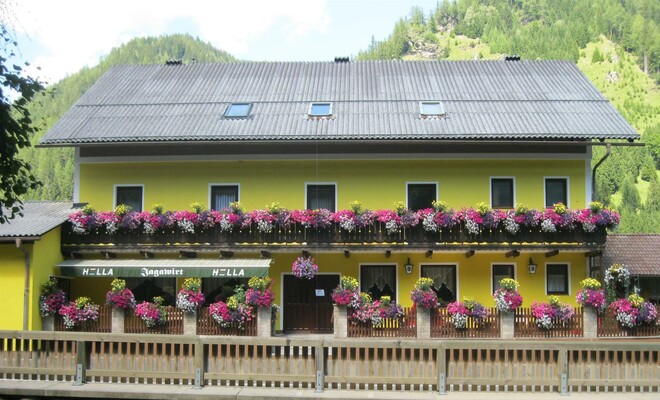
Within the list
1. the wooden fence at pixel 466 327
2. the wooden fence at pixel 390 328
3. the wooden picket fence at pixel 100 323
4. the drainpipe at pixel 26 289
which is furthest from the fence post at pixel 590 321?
the drainpipe at pixel 26 289

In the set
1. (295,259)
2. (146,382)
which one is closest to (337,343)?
(146,382)

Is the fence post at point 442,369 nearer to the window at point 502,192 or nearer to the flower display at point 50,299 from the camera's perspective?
the window at point 502,192

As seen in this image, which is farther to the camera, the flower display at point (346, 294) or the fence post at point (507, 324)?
the fence post at point (507, 324)

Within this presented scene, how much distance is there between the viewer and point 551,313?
21469 mm

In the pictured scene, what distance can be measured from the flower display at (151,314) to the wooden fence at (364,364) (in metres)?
6.94

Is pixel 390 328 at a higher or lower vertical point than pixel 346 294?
lower

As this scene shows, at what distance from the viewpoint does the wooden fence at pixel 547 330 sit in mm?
21625

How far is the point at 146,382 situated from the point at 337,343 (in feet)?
12.2

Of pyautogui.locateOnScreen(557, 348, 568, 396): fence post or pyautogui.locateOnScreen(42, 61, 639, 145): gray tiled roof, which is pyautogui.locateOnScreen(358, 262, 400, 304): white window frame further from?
pyautogui.locateOnScreen(557, 348, 568, 396): fence post

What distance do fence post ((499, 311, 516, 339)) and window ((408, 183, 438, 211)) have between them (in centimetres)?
473

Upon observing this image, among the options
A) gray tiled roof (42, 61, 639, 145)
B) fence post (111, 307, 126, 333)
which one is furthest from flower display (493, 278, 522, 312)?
fence post (111, 307, 126, 333)

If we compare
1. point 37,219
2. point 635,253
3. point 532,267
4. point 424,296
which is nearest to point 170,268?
point 37,219

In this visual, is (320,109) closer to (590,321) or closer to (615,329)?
(590,321)

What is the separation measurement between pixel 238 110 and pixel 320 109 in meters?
2.84
